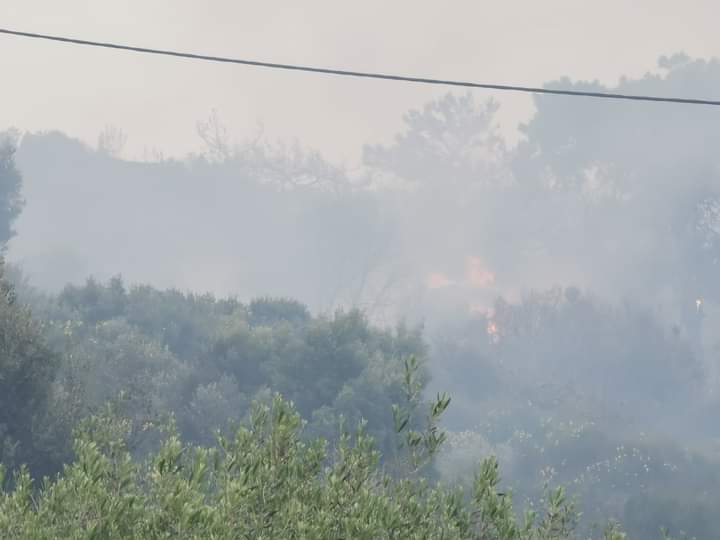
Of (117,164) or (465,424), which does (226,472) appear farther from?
(117,164)

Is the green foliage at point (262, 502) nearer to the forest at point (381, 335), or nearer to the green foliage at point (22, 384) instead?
the forest at point (381, 335)

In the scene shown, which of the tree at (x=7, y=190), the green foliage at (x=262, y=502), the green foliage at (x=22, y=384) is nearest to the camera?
the green foliage at (x=262, y=502)

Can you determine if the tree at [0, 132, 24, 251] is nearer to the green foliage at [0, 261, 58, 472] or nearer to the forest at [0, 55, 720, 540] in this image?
the forest at [0, 55, 720, 540]

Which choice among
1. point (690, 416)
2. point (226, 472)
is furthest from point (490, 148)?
point (226, 472)

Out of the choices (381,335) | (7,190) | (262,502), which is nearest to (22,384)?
(262,502)

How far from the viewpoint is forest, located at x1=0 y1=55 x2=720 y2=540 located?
9.47m

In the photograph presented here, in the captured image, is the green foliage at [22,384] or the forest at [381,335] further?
the green foliage at [22,384]

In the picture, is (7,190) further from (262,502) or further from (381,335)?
(262,502)

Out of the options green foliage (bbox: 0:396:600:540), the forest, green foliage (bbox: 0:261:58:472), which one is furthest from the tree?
green foliage (bbox: 0:396:600:540)

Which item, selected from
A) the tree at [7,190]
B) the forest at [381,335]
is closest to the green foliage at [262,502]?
the forest at [381,335]

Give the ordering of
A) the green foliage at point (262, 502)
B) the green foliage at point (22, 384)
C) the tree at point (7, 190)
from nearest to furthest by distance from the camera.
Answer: the green foliage at point (262, 502) < the green foliage at point (22, 384) < the tree at point (7, 190)

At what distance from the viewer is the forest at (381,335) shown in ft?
31.1

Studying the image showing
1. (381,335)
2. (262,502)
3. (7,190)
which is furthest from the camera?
(7,190)

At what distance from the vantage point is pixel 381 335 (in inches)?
1596
